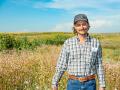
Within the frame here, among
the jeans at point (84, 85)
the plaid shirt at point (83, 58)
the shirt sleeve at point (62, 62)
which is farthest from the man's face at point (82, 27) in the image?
the jeans at point (84, 85)

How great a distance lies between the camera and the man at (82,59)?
4.85m

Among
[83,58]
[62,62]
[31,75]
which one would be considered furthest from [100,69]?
[31,75]

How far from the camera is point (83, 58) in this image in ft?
16.0

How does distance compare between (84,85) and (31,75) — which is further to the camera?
(31,75)

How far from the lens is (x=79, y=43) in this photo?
4930 mm

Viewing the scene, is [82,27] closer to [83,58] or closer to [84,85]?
[83,58]

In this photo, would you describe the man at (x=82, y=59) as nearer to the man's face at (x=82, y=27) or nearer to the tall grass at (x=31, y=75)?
the man's face at (x=82, y=27)

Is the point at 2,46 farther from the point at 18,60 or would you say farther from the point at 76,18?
the point at 76,18

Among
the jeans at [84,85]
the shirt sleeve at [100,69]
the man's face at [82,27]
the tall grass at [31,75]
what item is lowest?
the tall grass at [31,75]

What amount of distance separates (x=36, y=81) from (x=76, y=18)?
4.31 metres

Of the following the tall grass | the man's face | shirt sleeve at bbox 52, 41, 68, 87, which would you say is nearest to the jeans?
shirt sleeve at bbox 52, 41, 68, 87

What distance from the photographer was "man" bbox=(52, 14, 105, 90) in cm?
485

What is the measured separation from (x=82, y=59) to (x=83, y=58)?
19 millimetres

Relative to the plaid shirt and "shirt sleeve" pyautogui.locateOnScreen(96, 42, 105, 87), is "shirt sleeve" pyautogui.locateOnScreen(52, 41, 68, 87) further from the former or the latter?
"shirt sleeve" pyautogui.locateOnScreen(96, 42, 105, 87)
